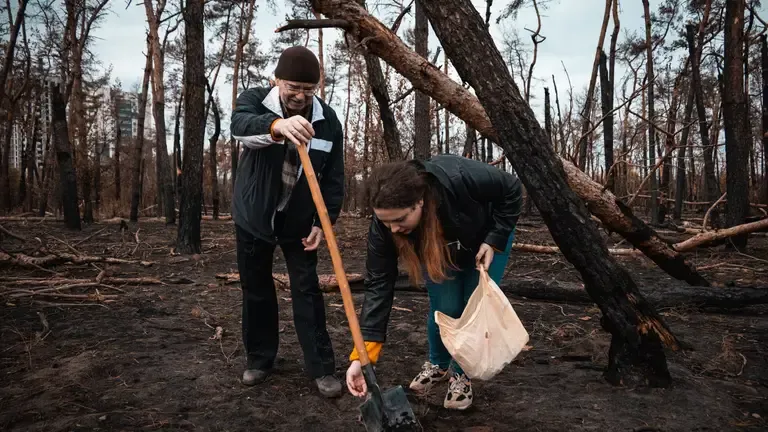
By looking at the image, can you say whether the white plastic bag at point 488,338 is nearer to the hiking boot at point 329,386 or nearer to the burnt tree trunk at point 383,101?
the hiking boot at point 329,386

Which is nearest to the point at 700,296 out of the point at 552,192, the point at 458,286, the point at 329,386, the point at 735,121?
the point at 552,192

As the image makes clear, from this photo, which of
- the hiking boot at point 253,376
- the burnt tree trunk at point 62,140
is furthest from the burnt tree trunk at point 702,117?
the burnt tree trunk at point 62,140

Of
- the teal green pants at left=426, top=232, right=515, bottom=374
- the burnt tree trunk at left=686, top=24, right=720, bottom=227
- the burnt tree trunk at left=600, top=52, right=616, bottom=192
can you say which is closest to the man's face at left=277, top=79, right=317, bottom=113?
the teal green pants at left=426, top=232, right=515, bottom=374

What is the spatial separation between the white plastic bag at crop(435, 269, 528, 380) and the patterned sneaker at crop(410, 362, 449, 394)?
640 mm

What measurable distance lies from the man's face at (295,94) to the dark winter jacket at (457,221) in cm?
73

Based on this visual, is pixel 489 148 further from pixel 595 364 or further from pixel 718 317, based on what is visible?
pixel 595 364

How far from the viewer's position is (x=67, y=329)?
12.9ft

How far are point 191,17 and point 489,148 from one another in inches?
612

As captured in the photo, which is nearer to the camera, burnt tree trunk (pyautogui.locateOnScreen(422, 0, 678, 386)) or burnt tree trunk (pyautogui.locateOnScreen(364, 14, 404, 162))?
burnt tree trunk (pyautogui.locateOnScreen(422, 0, 678, 386))

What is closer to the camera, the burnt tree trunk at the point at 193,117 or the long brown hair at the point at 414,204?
the long brown hair at the point at 414,204

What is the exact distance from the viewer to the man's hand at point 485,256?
2438 millimetres

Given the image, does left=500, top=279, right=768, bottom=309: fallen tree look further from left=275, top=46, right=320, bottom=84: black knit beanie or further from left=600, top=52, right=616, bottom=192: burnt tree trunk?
left=600, top=52, right=616, bottom=192: burnt tree trunk

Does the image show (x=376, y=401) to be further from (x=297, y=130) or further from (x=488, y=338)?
(x=297, y=130)

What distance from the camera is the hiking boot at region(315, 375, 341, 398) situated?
2.81 m
